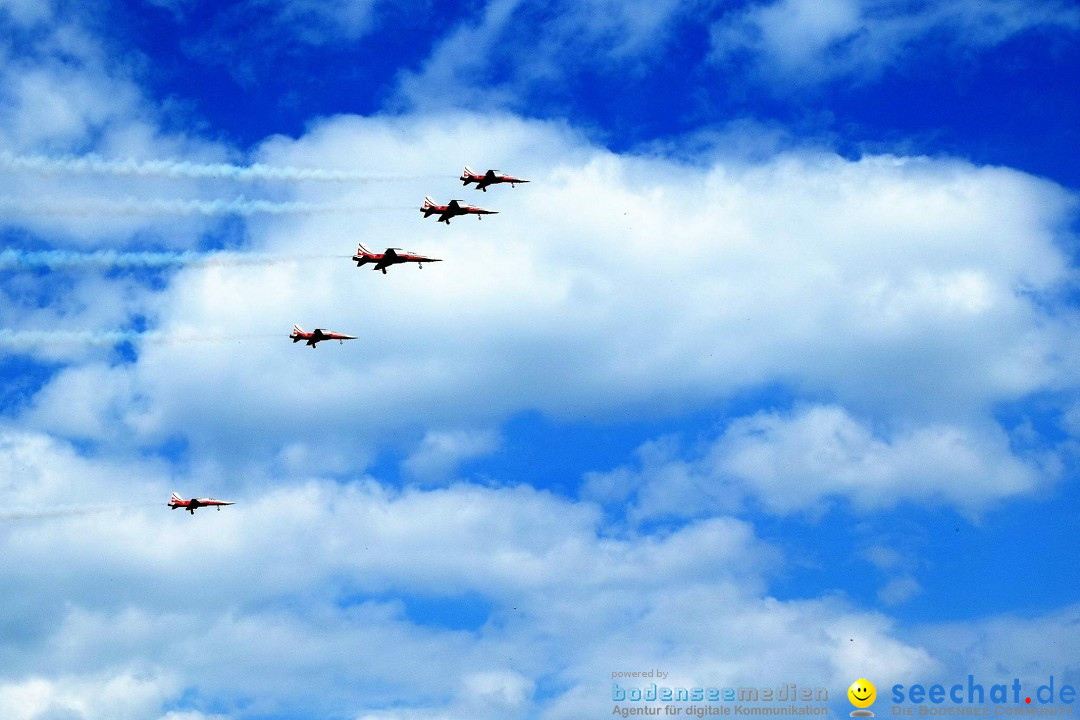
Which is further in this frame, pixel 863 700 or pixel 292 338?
pixel 292 338

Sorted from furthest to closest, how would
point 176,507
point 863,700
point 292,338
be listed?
1. point 176,507
2. point 292,338
3. point 863,700

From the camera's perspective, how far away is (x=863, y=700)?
525ft

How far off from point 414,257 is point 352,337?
14405 mm

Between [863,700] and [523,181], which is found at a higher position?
[523,181]

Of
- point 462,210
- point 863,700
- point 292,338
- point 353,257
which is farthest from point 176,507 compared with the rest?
point 863,700

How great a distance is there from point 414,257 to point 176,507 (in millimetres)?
62491

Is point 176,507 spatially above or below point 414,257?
below

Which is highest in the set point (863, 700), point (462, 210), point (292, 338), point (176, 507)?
point (462, 210)

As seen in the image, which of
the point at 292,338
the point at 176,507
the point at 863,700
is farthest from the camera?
the point at 176,507

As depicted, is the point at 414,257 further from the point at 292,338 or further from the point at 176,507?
the point at 176,507

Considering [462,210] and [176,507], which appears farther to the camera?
[176,507]

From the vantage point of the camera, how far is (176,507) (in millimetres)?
199625

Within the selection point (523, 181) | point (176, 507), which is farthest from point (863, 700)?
point (176, 507)

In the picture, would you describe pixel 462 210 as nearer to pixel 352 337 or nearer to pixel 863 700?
pixel 352 337
